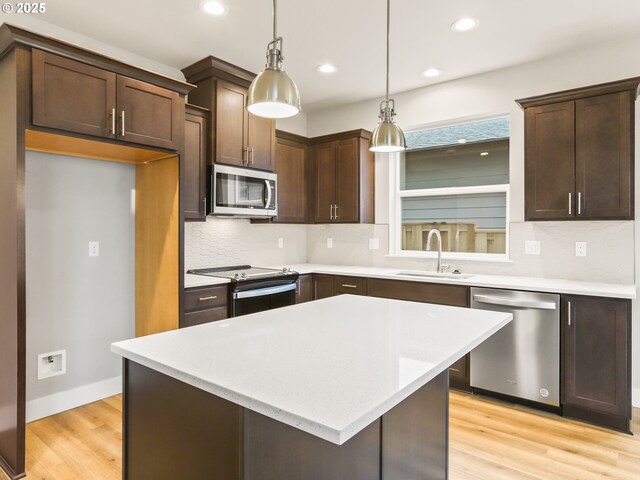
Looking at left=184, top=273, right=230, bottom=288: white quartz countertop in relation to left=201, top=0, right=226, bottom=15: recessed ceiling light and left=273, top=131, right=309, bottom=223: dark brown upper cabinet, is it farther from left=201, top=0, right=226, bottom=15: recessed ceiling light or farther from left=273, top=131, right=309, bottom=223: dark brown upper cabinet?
left=201, top=0, right=226, bottom=15: recessed ceiling light

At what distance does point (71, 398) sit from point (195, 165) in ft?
6.49

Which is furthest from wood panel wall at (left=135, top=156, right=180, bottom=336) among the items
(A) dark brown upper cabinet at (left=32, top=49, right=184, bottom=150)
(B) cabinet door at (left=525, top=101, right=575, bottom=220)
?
(B) cabinet door at (left=525, top=101, right=575, bottom=220)

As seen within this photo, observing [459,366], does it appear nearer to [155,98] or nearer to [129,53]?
[155,98]

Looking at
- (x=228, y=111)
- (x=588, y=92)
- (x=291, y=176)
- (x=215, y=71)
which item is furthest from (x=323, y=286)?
(x=588, y=92)

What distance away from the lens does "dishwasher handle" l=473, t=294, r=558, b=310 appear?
2877 millimetres

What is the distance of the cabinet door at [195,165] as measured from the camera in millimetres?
3332

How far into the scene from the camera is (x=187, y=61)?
11.5ft

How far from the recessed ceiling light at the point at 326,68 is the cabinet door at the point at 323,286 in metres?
1.93

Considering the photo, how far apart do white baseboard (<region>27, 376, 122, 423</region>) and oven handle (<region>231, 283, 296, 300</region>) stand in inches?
45.5

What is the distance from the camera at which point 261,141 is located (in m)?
3.90

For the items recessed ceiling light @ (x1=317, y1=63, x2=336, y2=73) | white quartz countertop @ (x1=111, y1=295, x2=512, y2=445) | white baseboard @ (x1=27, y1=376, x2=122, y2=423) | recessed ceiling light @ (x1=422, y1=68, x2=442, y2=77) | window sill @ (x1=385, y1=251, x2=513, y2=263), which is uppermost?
recessed ceiling light @ (x1=317, y1=63, x2=336, y2=73)

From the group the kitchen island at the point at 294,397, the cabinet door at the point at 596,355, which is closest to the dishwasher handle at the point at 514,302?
the cabinet door at the point at 596,355

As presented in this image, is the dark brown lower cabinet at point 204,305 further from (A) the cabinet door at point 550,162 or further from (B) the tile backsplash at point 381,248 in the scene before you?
(A) the cabinet door at point 550,162

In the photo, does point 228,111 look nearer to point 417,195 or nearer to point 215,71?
point 215,71
